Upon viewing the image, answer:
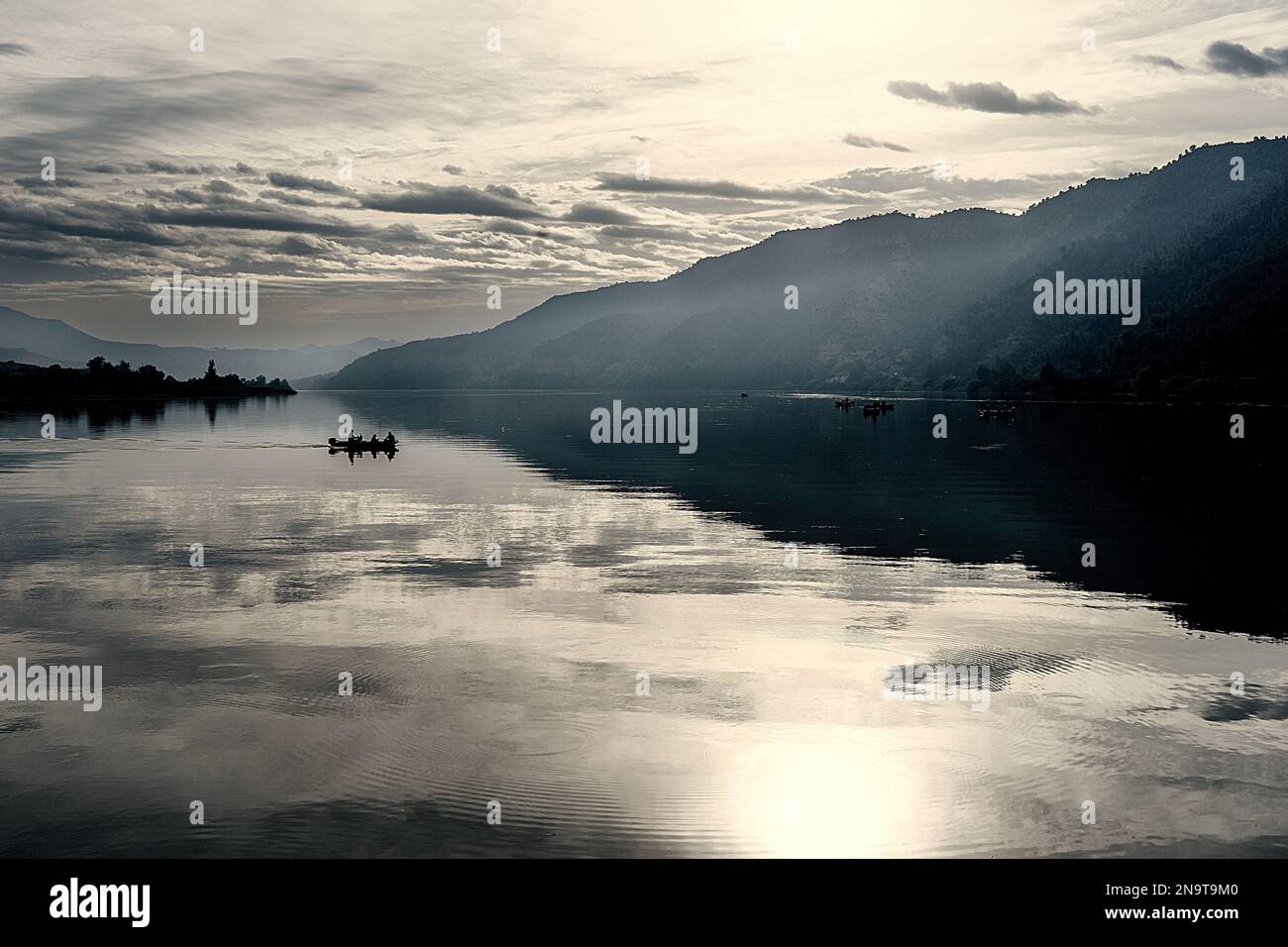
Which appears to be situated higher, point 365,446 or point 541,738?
point 365,446

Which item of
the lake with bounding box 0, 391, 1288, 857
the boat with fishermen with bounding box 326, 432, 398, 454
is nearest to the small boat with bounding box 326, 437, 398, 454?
the boat with fishermen with bounding box 326, 432, 398, 454

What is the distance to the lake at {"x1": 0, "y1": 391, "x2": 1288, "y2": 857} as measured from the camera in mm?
19906

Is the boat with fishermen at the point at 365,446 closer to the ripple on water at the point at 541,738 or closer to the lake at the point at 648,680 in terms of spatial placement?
the lake at the point at 648,680

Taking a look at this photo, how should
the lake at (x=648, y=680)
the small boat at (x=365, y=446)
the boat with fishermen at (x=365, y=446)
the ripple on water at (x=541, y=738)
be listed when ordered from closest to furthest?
1. the lake at (x=648, y=680)
2. the ripple on water at (x=541, y=738)
3. the boat with fishermen at (x=365, y=446)
4. the small boat at (x=365, y=446)

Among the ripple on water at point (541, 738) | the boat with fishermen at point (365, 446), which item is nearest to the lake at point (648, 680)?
the ripple on water at point (541, 738)

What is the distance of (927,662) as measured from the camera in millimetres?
31578

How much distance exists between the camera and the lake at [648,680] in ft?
65.3

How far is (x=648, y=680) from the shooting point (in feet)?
97.2

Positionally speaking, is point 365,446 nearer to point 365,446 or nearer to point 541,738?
point 365,446

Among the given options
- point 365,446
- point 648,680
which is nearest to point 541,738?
point 648,680

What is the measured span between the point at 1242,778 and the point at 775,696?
10.7 meters

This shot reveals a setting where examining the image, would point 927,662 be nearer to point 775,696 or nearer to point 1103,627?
point 775,696

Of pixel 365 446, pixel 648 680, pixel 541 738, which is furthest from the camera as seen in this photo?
pixel 365 446
